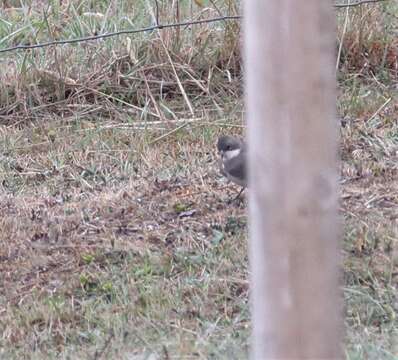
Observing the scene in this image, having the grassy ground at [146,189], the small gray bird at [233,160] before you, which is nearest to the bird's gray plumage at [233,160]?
the small gray bird at [233,160]

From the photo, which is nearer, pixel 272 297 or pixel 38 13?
pixel 272 297

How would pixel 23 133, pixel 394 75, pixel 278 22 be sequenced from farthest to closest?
pixel 394 75 < pixel 23 133 < pixel 278 22

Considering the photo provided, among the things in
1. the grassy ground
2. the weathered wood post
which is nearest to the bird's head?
the grassy ground

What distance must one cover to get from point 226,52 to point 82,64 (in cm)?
101

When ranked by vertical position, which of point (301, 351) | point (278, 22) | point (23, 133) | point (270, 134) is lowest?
point (23, 133)

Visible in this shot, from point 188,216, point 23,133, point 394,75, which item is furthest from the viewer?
point 394,75

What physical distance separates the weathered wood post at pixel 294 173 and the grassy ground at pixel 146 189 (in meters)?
1.58

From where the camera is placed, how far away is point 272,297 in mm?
1960

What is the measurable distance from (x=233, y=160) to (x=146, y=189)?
31.7 inches

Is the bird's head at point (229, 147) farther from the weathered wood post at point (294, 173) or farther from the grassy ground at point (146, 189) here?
the weathered wood post at point (294, 173)

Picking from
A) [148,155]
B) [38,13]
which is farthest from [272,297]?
[38,13]

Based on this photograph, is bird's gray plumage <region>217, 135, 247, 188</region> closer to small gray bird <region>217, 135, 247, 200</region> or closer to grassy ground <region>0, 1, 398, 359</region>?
small gray bird <region>217, 135, 247, 200</region>

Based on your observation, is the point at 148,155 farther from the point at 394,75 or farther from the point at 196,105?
the point at 394,75

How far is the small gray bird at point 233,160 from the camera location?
16.0ft
